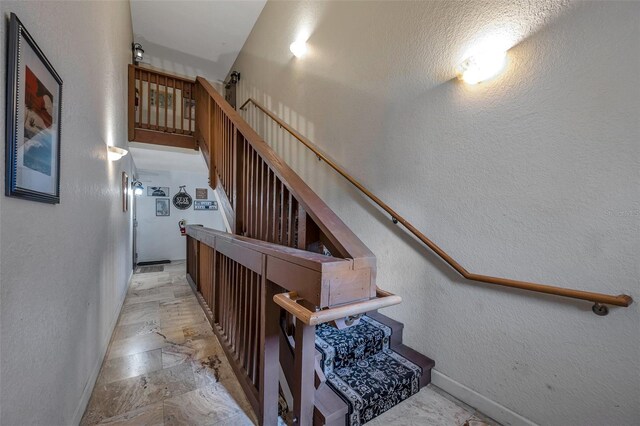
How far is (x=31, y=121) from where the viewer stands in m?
0.85

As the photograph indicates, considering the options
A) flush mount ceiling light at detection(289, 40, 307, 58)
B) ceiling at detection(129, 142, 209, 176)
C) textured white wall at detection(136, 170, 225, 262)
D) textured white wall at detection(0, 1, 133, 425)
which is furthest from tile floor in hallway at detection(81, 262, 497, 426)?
textured white wall at detection(136, 170, 225, 262)

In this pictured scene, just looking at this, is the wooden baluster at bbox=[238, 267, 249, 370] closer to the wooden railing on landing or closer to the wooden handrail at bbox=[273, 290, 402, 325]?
the wooden handrail at bbox=[273, 290, 402, 325]

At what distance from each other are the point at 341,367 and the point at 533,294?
1152 millimetres

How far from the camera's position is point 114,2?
7.86 feet

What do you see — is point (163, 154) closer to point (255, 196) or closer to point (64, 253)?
point (255, 196)

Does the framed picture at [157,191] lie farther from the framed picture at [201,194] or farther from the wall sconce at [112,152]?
the wall sconce at [112,152]

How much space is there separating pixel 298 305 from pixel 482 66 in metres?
1.57

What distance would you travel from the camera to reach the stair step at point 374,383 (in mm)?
1362

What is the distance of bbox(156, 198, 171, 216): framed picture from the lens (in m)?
5.99

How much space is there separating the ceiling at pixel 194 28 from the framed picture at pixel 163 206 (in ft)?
9.42

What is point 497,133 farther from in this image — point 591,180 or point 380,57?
point 380,57

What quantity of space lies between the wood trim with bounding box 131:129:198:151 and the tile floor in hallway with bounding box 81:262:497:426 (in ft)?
→ 7.63

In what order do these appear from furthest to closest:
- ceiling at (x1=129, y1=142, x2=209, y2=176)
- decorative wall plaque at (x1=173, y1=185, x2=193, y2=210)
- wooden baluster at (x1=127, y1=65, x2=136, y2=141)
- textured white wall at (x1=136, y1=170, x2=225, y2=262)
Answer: decorative wall plaque at (x1=173, y1=185, x2=193, y2=210) < textured white wall at (x1=136, y1=170, x2=225, y2=262) < ceiling at (x1=129, y1=142, x2=209, y2=176) < wooden baluster at (x1=127, y1=65, x2=136, y2=141)

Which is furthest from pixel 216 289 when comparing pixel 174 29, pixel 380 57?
pixel 174 29
